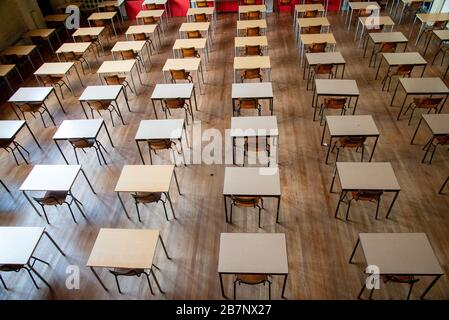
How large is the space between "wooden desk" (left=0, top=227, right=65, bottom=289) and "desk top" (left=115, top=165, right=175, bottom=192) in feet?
3.83

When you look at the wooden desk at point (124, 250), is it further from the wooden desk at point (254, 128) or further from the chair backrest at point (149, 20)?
the chair backrest at point (149, 20)

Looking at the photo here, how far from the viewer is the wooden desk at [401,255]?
358 cm

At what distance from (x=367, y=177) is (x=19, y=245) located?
4.62m

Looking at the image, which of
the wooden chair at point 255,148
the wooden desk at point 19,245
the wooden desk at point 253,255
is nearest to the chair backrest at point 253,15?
the wooden chair at point 255,148

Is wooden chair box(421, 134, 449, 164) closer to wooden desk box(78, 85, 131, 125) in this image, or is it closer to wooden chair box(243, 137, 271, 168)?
wooden chair box(243, 137, 271, 168)

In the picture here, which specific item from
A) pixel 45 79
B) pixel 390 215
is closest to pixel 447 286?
pixel 390 215

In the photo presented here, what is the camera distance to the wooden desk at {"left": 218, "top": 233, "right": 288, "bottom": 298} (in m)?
3.64

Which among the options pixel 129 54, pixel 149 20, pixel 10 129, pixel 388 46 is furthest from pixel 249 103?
pixel 149 20

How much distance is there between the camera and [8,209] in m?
5.50

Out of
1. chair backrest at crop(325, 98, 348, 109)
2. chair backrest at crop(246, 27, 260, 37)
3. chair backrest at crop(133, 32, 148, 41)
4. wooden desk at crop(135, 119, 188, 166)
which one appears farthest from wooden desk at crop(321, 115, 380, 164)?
chair backrest at crop(133, 32, 148, 41)

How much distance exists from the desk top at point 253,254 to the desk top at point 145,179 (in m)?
1.31

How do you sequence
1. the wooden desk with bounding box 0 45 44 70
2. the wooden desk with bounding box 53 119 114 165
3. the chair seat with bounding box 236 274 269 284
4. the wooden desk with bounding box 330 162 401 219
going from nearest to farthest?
the chair seat with bounding box 236 274 269 284, the wooden desk with bounding box 330 162 401 219, the wooden desk with bounding box 53 119 114 165, the wooden desk with bounding box 0 45 44 70

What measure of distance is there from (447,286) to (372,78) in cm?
527
